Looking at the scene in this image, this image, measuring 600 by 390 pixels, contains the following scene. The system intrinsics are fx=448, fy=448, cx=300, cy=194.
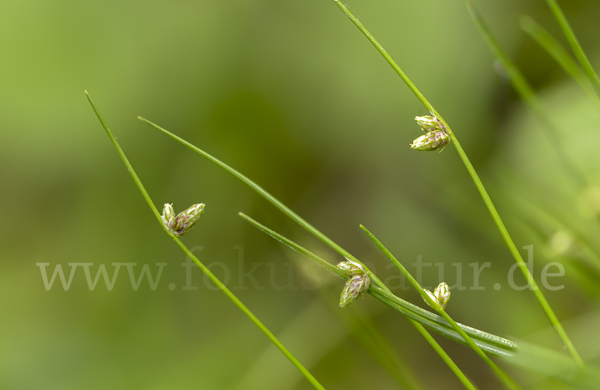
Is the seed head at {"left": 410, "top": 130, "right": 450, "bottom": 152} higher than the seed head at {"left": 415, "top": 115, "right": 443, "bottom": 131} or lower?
lower

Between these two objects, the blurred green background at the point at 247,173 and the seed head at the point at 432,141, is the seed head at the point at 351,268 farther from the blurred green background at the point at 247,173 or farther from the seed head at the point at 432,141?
the blurred green background at the point at 247,173

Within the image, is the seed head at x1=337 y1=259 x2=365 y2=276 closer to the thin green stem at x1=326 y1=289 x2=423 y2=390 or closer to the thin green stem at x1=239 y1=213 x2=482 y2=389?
the thin green stem at x1=239 y1=213 x2=482 y2=389

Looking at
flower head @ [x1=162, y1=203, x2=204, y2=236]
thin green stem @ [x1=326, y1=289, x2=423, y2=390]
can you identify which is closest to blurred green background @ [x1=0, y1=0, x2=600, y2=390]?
thin green stem @ [x1=326, y1=289, x2=423, y2=390]

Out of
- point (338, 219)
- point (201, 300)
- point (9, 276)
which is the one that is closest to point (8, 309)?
point (9, 276)

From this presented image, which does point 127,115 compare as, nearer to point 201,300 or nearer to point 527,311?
point 201,300

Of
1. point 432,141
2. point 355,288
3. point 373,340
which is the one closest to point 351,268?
point 355,288

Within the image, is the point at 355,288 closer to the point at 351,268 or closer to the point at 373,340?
the point at 351,268

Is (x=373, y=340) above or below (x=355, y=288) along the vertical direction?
below
